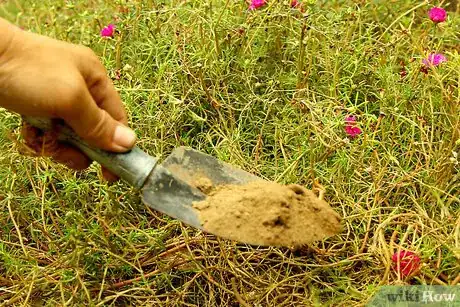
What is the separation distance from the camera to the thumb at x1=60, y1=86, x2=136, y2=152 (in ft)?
4.26

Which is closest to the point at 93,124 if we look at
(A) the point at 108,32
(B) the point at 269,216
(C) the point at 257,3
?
(B) the point at 269,216

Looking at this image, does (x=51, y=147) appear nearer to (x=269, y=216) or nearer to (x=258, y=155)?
(x=269, y=216)

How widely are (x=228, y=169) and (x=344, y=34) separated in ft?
2.59

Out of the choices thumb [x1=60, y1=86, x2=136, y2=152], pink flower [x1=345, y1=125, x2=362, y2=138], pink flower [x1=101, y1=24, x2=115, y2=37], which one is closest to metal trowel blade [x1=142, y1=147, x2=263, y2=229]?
thumb [x1=60, y1=86, x2=136, y2=152]

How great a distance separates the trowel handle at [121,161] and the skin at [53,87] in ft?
0.07

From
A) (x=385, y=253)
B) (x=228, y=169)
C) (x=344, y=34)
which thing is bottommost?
(x=385, y=253)

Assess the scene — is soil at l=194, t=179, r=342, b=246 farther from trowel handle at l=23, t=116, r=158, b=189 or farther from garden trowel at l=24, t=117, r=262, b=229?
trowel handle at l=23, t=116, r=158, b=189

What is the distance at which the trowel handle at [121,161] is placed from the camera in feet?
4.68

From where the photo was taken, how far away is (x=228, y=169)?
1578 mm

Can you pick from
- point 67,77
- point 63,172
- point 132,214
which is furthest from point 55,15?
point 67,77

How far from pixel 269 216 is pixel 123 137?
41cm

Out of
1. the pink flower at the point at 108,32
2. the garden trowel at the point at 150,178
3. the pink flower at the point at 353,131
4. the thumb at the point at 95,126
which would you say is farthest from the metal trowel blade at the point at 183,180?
the pink flower at the point at 108,32

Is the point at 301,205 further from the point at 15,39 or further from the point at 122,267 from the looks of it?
the point at 15,39

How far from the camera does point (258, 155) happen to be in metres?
1.85
